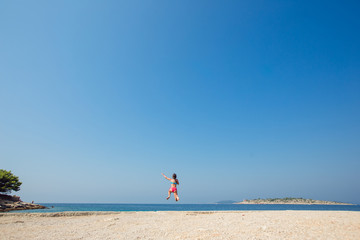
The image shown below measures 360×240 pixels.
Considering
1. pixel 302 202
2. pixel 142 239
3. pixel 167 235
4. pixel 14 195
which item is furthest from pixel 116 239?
pixel 302 202

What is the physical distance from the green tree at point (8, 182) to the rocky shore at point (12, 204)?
190cm

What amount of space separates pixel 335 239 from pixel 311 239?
1.25 metres

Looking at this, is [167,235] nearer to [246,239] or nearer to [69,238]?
[246,239]

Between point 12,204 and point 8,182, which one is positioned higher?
point 8,182

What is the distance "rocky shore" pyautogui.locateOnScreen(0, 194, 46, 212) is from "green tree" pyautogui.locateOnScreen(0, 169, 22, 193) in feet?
6.24

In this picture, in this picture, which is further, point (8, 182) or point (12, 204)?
point (8, 182)

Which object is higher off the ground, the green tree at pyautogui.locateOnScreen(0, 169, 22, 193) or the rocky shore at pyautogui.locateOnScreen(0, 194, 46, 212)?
the green tree at pyautogui.locateOnScreen(0, 169, 22, 193)

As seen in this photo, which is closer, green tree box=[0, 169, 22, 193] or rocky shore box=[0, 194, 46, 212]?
rocky shore box=[0, 194, 46, 212]

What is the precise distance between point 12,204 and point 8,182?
31.0 feet

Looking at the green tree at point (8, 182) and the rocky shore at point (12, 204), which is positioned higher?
the green tree at point (8, 182)

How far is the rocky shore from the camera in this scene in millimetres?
39463

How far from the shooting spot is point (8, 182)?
163ft

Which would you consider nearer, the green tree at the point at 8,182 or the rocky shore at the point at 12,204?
the rocky shore at the point at 12,204

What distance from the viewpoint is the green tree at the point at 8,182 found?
48656 mm
